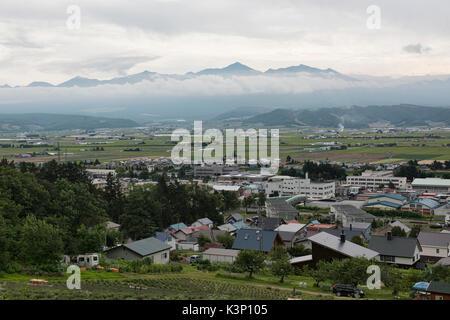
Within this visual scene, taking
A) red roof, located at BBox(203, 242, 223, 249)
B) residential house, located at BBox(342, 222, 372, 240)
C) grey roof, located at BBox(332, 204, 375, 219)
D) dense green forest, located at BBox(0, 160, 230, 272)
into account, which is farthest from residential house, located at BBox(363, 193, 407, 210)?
red roof, located at BBox(203, 242, 223, 249)

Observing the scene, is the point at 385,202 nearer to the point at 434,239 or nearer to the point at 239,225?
the point at 239,225

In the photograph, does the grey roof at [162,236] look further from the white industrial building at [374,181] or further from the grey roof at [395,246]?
the white industrial building at [374,181]

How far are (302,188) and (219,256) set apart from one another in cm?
2348

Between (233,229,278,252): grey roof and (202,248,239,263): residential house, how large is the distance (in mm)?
1865

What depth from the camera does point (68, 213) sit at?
17.7 meters

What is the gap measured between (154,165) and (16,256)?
47470 mm

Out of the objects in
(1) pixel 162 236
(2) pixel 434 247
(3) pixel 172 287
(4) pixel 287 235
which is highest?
(3) pixel 172 287

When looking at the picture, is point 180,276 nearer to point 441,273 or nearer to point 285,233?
point 441,273

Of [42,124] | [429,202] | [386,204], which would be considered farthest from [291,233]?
[42,124]

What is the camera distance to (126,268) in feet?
47.8

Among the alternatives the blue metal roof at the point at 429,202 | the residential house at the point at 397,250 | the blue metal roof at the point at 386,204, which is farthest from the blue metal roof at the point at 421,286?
the blue metal roof at the point at 386,204

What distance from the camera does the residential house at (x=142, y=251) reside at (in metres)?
Answer: 16.6

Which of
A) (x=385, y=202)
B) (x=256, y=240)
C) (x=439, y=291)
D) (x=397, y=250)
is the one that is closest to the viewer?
(x=439, y=291)
